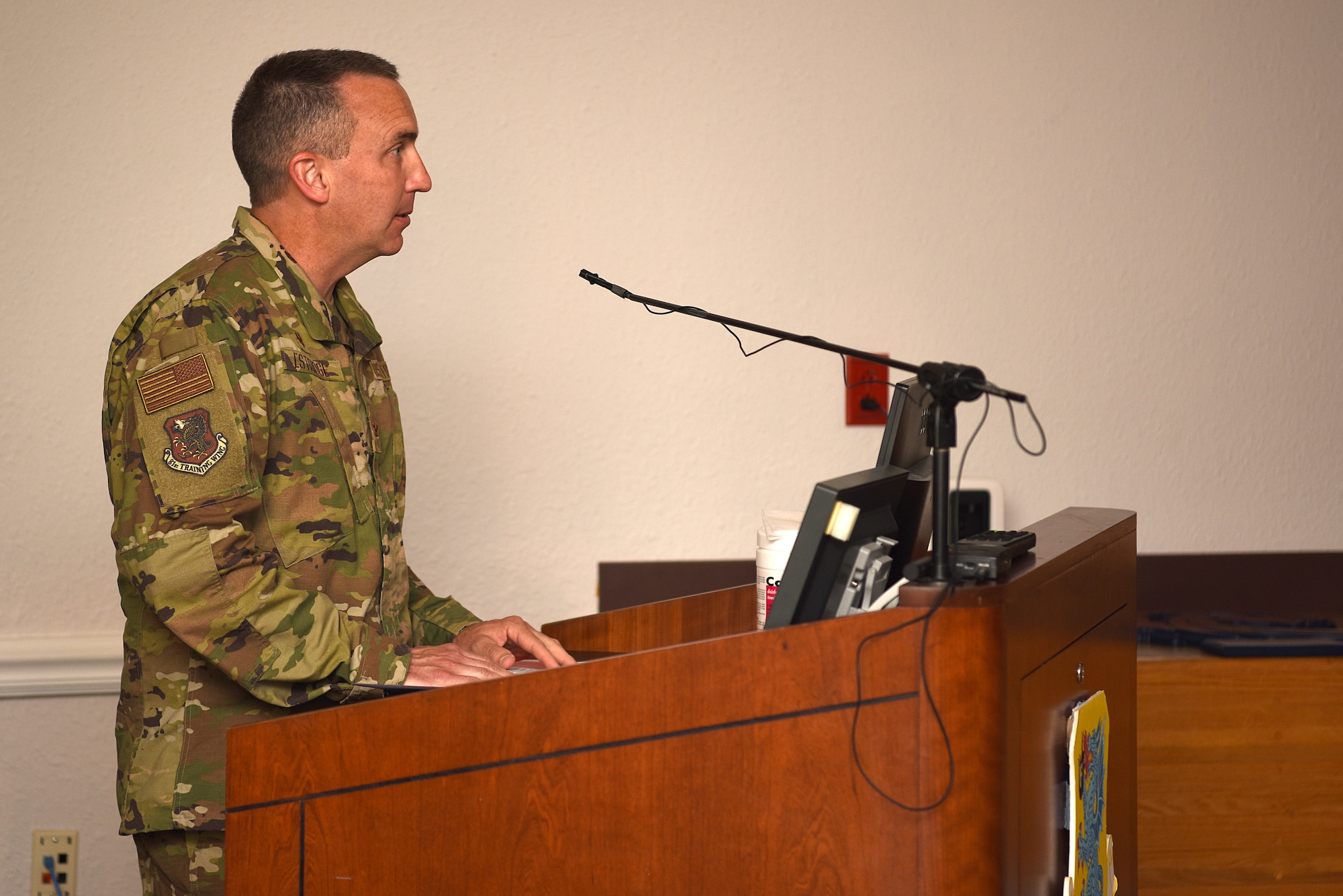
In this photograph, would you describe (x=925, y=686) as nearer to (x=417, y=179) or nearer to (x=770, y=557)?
(x=770, y=557)

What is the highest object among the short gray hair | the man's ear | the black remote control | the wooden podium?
the short gray hair

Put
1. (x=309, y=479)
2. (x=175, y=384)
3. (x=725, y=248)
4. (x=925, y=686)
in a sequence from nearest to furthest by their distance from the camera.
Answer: (x=925, y=686)
(x=175, y=384)
(x=309, y=479)
(x=725, y=248)

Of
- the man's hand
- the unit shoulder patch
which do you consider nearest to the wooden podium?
the man's hand

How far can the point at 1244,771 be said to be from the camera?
2.02 meters

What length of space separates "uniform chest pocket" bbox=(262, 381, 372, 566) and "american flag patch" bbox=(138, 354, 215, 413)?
11 centimetres

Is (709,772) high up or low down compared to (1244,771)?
up

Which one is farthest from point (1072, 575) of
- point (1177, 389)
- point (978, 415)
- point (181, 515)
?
point (1177, 389)

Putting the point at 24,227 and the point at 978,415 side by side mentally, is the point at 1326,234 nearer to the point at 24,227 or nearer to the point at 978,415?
the point at 978,415

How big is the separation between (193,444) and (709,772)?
2.15 ft

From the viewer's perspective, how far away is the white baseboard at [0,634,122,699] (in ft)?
6.65

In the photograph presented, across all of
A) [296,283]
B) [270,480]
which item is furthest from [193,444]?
[296,283]

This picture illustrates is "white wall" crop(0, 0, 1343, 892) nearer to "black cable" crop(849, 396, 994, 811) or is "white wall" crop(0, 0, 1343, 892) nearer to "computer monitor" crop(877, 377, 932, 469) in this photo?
"computer monitor" crop(877, 377, 932, 469)

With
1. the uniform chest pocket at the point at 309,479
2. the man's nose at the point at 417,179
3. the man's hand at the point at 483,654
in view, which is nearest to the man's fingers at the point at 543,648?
the man's hand at the point at 483,654

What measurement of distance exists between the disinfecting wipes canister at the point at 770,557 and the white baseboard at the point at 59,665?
1.41 m
